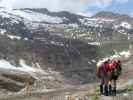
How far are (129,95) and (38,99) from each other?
894 cm

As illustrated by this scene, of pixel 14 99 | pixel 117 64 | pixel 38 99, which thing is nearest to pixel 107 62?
pixel 117 64

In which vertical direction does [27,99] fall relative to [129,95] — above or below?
below

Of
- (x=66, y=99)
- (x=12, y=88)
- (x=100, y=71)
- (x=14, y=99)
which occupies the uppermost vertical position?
(x=100, y=71)

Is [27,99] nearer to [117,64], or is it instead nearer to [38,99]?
[38,99]

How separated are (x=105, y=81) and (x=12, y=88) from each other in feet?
282

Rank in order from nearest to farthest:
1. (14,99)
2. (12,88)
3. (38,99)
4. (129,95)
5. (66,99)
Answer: (129,95)
(66,99)
(38,99)
(14,99)
(12,88)

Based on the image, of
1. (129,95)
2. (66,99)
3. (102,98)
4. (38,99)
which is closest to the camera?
(129,95)

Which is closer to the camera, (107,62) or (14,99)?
(107,62)

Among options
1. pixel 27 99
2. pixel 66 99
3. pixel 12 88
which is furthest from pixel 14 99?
pixel 12 88

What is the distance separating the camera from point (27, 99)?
30422 millimetres

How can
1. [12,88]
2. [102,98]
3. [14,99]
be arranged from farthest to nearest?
[12,88] → [14,99] → [102,98]

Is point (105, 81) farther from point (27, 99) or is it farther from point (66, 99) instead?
point (27, 99)

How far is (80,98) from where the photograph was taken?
946 inches

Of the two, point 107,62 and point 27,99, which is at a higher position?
point 107,62
